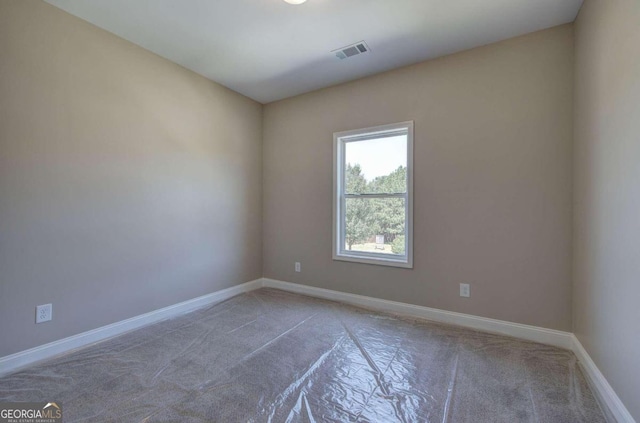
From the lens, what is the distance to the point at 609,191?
167 centimetres

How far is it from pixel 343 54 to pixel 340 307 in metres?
2.69

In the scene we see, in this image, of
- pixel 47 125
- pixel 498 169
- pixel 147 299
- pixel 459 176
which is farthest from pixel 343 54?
pixel 147 299

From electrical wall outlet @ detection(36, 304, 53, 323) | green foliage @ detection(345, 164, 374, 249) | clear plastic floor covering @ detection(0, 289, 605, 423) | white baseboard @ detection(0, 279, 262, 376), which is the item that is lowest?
clear plastic floor covering @ detection(0, 289, 605, 423)

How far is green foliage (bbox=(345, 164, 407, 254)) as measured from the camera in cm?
312

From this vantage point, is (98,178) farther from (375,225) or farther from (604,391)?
(604,391)

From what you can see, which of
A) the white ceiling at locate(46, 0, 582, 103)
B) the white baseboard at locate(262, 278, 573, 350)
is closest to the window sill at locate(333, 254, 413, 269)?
the white baseboard at locate(262, 278, 573, 350)

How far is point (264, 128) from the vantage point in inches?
160

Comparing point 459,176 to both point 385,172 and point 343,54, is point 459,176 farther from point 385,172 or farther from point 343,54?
point 343,54

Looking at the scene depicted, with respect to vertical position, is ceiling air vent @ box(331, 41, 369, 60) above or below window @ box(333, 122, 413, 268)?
above

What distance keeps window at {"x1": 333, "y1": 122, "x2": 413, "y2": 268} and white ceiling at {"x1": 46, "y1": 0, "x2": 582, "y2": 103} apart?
790 millimetres

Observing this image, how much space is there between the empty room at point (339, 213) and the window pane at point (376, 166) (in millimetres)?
32

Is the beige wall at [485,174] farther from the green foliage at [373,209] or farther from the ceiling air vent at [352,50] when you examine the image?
the ceiling air vent at [352,50]
